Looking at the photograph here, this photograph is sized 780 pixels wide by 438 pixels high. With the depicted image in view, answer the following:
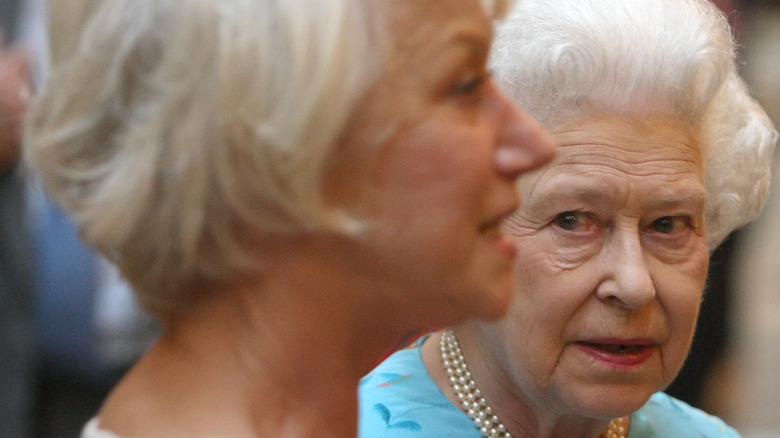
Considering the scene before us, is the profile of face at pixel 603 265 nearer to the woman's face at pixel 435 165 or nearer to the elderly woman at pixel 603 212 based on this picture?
the elderly woman at pixel 603 212

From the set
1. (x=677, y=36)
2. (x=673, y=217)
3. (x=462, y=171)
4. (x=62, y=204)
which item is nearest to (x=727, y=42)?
(x=677, y=36)

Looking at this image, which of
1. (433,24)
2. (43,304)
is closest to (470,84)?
(433,24)

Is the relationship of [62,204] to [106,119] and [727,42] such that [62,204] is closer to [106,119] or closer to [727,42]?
[106,119]

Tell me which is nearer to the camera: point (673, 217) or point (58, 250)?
point (673, 217)

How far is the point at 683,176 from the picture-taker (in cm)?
196

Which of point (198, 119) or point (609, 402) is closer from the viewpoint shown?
point (198, 119)

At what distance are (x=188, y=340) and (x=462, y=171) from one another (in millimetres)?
398

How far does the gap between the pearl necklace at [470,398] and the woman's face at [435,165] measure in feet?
2.56

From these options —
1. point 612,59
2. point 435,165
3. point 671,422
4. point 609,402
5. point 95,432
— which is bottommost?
point 671,422

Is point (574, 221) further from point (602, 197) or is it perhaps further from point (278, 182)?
point (278, 182)

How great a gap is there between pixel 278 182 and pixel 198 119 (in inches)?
4.4

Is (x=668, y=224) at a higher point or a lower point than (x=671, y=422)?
higher

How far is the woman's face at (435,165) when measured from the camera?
4.01 ft

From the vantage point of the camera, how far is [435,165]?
1.24 m
